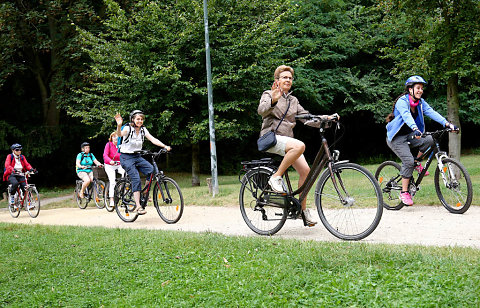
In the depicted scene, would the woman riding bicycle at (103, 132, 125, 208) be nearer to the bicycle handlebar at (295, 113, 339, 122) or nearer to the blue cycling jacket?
the blue cycling jacket

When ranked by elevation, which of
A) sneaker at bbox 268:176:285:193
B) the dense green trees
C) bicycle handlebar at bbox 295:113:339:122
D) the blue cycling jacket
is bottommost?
sneaker at bbox 268:176:285:193

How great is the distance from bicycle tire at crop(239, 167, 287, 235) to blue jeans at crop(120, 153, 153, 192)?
2.83 metres

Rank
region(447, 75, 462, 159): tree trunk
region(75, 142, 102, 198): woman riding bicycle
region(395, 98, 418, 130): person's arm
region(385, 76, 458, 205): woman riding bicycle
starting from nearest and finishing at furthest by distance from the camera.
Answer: region(395, 98, 418, 130): person's arm
region(385, 76, 458, 205): woman riding bicycle
region(447, 75, 462, 159): tree trunk
region(75, 142, 102, 198): woman riding bicycle

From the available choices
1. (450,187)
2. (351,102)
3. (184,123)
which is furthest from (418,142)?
(351,102)

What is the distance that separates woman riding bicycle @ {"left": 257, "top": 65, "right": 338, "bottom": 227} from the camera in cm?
571

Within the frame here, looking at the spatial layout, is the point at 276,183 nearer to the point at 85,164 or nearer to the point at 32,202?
the point at 32,202

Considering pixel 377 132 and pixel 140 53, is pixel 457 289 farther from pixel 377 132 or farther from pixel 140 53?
pixel 377 132

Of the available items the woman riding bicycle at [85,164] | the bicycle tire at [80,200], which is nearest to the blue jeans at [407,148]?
the woman riding bicycle at [85,164]

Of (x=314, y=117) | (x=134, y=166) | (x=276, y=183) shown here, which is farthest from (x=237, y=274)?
(x=134, y=166)

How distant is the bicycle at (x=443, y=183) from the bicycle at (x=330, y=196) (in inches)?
91.9

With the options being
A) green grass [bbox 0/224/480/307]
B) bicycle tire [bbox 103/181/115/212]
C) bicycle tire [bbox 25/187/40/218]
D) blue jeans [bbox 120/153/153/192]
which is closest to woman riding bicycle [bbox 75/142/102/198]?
bicycle tire [bbox 25/187/40/218]

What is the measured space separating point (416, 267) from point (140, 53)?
14.3 meters

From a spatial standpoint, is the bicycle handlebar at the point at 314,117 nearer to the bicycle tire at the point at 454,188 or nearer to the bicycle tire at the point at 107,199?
the bicycle tire at the point at 454,188

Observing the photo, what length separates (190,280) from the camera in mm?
4285
